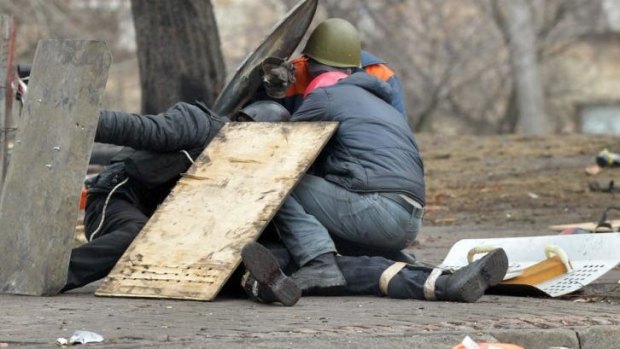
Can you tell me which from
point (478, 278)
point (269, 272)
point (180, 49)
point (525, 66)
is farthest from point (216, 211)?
point (525, 66)

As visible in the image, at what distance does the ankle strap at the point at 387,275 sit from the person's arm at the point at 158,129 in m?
1.17

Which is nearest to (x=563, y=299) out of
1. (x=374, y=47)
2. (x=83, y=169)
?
(x=83, y=169)

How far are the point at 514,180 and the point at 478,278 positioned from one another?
276 inches

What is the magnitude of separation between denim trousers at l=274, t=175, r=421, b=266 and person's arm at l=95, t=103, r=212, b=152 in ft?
1.91

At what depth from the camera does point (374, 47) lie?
75.7 feet

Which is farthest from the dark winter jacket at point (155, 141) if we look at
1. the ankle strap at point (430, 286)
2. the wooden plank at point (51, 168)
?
the ankle strap at point (430, 286)

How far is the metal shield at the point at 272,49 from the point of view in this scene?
7.77 m

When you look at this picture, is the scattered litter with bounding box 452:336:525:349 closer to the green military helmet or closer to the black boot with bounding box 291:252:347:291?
the black boot with bounding box 291:252:347:291

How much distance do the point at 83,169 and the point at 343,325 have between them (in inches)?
61.8

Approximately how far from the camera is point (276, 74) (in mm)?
7516

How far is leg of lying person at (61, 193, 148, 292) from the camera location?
6867 millimetres

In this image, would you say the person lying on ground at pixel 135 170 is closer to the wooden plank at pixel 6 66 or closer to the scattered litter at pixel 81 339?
the wooden plank at pixel 6 66

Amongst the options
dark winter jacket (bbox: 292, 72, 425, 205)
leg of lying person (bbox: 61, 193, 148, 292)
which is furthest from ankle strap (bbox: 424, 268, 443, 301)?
leg of lying person (bbox: 61, 193, 148, 292)

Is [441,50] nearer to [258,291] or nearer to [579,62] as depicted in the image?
[579,62]
